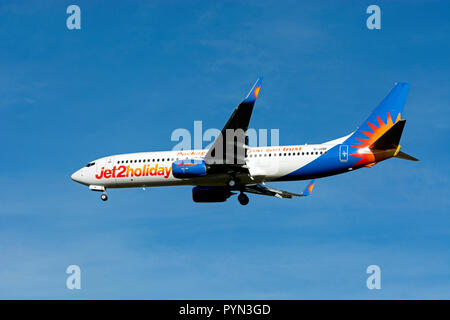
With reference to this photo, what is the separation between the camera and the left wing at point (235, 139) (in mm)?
46094

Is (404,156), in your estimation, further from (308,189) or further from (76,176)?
(76,176)

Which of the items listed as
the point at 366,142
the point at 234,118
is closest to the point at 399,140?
the point at 366,142

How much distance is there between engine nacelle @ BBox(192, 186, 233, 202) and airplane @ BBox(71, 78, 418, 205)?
1.27 m

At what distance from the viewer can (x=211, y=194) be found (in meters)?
57.5

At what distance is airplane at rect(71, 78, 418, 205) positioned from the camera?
49188 mm

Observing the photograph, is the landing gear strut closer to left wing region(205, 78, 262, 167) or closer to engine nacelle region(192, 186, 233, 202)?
left wing region(205, 78, 262, 167)

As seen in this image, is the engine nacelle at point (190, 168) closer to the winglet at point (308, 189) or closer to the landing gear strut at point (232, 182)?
the landing gear strut at point (232, 182)

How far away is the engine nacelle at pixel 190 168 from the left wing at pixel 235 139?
2.01ft

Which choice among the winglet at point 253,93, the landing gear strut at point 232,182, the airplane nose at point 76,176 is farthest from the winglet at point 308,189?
the airplane nose at point 76,176

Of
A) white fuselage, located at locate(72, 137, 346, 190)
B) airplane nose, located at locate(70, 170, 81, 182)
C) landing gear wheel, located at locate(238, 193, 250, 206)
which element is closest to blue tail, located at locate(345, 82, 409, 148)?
white fuselage, located at locate(72, 137, 346, 190)

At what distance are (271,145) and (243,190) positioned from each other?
16.0 ft

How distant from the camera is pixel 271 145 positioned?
5338 cm
